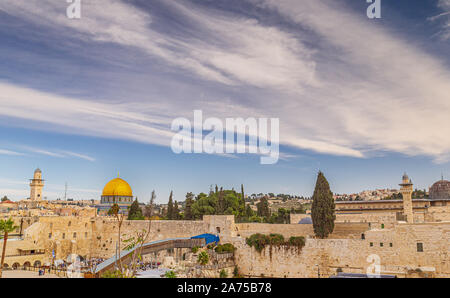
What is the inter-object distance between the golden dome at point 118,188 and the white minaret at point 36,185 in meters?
8.94

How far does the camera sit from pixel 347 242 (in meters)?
20.6

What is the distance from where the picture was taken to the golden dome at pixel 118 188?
52.6m

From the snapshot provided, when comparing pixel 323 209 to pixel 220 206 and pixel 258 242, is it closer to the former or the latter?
pixel 258 242

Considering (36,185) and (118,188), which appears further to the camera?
(118,188)

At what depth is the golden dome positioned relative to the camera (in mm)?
52562

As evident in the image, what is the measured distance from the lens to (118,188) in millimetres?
52875

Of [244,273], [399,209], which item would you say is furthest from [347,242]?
[399,209]

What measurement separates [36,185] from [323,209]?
42.0m

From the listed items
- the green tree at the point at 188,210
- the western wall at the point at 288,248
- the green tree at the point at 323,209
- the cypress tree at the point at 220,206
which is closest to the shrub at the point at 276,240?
the western wall at the point at 288,248

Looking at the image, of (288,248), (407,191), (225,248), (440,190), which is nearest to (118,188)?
(225,248)

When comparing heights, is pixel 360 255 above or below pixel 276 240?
below

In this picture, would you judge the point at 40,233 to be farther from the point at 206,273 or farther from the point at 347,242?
the point at 347,242

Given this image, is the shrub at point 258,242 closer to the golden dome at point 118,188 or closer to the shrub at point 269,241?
the shrub at point 269,241
